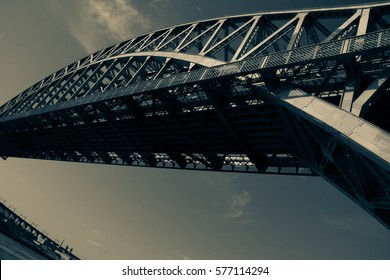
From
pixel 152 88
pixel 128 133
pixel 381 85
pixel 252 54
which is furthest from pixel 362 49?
pixel 128 133

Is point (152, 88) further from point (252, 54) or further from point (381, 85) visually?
point (381, 85)

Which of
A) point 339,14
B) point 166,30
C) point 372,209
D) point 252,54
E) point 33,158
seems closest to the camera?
point 372,209

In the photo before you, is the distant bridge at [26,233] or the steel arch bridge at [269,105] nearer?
the steel arch bridge at [269,105]

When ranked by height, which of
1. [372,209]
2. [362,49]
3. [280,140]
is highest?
[280,140]

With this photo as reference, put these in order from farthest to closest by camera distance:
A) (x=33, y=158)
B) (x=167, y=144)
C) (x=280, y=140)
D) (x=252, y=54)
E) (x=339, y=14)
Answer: (x=33, y=158) → (x=167, y=144) → (x=280, y=140) → (x=252, y=54) → (x=339, y=14)

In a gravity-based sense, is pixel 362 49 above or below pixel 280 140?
below

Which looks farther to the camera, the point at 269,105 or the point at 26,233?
the point at 26,233

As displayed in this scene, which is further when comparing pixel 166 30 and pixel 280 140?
pixel 166 30

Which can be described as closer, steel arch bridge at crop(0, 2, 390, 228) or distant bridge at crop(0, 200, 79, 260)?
steel arch bridge at crop(0, 2, 390, 228)
